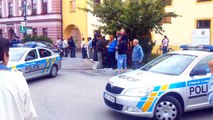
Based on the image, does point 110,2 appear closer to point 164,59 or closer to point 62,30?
point 164,59

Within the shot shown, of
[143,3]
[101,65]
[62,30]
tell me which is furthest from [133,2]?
[62,30]

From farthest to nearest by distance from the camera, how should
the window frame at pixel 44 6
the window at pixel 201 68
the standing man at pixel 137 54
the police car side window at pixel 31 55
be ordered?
the window frame at pixel 44 6 → the standing man at pixel 137 54 → the police car side window at pixel 31 55 → the window at pixel 201 68

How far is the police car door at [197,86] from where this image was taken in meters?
6.03

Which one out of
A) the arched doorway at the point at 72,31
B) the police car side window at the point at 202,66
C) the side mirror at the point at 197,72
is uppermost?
the arched doorway at the point at 72,31

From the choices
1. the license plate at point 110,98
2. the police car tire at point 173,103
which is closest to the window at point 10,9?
the license plate at point 110,98

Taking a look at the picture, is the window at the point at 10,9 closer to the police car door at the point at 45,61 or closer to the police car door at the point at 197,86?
the police car door at the point at 45,61

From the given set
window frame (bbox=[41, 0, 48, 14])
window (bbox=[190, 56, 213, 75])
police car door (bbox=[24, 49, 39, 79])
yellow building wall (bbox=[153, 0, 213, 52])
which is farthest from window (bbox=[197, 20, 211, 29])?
window frame (bbox=[41, 0, 48, 14])

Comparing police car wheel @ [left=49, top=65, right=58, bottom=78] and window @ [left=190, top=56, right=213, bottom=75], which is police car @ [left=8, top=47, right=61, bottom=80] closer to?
police car wheel @ [left=49, top=65, right=58, bottom=78]

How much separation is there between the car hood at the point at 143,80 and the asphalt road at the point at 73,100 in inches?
32.8

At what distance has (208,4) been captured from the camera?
21.3 m

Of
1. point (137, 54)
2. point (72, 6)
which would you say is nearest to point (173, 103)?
point (137, 54)

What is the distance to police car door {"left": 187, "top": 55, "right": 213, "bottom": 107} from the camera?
6.03 metres

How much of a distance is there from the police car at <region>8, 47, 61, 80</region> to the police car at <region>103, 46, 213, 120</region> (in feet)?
16.7

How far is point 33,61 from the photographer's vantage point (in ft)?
36.1
